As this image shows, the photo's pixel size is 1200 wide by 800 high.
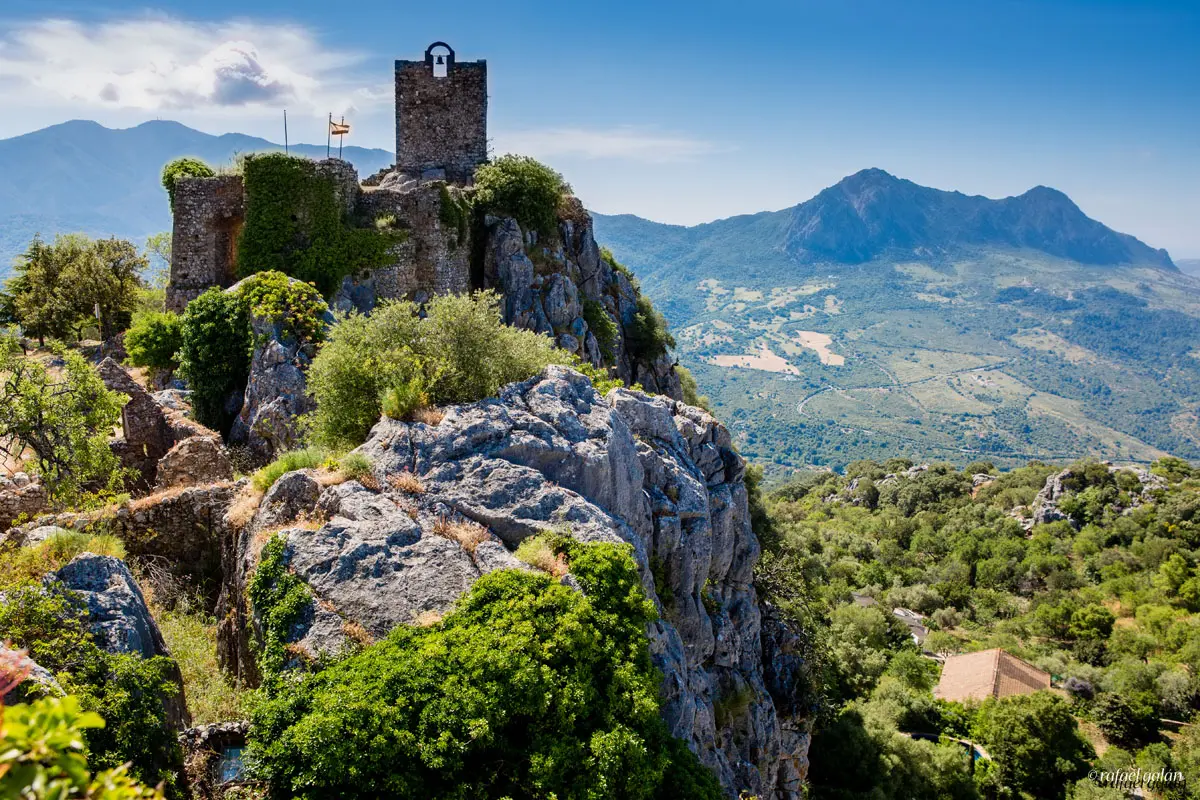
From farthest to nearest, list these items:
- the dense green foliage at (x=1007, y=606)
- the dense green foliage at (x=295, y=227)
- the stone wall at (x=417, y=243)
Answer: the dense green foliage at (x=1007, y=606) < the stone wall at (x=417, y=243) < the dense green foliage at (x=295, y=227)

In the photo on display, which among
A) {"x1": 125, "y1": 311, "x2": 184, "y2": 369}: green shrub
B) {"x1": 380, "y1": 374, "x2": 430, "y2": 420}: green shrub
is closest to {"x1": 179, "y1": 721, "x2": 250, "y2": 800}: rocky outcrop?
{"x1": 380, "y1": 374, "x2": 430, "y2": 420}: green shrub

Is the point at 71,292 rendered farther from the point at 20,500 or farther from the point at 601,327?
the point at 601,327

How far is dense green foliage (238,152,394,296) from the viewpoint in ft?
79.0

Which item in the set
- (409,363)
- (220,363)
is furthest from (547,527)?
(220,363)

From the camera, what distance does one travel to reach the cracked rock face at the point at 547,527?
9.05 m

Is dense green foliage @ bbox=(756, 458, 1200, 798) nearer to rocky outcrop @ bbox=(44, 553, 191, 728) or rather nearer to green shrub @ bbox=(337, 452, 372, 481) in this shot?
green shrub @ bbox=(337, 452, 372, 481)

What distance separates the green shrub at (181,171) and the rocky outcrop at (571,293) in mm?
10574

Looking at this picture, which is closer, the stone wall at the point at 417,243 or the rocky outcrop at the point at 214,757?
the rocky outcrop at the point at 214,757

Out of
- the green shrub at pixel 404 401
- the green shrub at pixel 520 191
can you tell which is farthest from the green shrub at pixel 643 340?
the green shrub at pixel 404 401

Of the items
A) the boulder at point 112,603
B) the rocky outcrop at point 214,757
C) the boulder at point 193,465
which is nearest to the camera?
the rocky outcrop at point 214,757

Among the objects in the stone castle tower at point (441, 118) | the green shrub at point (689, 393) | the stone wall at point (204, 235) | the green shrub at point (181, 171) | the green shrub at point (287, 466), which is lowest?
the green shrub at point (689, 393)

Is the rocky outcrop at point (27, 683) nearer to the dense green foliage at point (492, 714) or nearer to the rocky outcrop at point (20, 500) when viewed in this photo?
the dense green foliage at point (492, 714)

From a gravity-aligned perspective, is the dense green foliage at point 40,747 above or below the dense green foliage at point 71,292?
below

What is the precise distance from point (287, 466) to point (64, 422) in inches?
228
